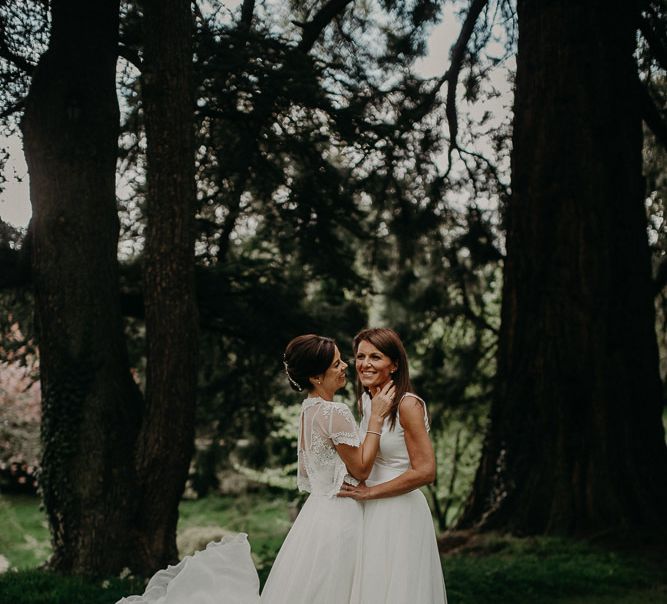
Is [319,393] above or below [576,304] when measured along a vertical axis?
below

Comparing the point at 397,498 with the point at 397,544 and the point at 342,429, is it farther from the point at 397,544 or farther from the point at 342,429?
the point at 342,429

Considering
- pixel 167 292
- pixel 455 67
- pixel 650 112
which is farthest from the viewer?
pixel 455 67

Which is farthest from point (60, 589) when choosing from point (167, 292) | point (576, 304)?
point (576, 304)

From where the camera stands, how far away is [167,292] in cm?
671

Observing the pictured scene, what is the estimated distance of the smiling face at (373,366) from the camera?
3.79m

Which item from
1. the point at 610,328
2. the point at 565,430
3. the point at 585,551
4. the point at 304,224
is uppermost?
the point at 304,224

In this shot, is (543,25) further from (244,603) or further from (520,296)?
(244,603)

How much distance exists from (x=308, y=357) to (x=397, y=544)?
36.7 inches

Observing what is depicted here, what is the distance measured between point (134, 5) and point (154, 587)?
228 inches

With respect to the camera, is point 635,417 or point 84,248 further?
point 635,417

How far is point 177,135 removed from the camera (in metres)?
6.69

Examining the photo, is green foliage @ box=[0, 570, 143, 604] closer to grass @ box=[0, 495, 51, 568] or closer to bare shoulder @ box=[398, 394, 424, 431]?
bare shoulder @ box=[398, 394, 424, 431]

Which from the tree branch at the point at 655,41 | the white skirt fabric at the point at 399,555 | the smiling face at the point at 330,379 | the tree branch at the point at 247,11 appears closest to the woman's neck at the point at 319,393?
the smiling face at the point at 330,379

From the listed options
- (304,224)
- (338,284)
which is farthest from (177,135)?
(338,284)
